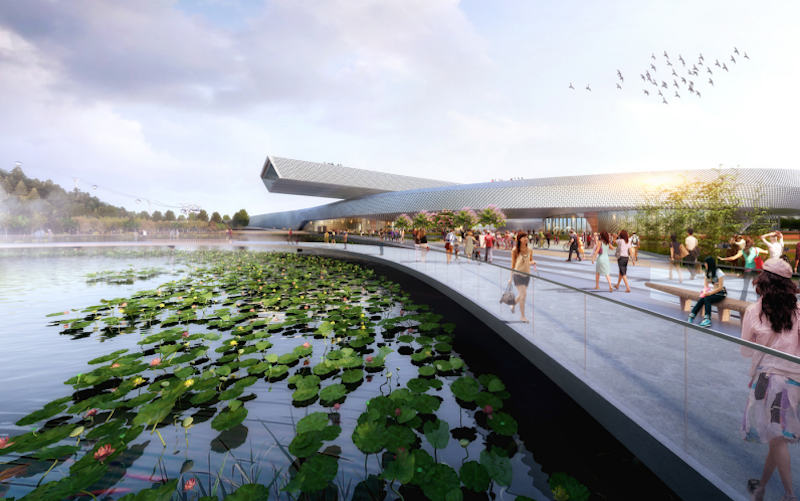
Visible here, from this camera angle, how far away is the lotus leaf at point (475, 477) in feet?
8.60

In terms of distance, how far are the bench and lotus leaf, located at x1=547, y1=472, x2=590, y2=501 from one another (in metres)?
5.42

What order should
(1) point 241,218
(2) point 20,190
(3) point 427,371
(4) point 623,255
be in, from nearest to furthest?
1. (3) point 427,371
2. (4) point 623,255
3. (2) point 20,190
4. (1) point 241,218

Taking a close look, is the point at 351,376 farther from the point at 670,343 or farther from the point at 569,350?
the point at 670,343

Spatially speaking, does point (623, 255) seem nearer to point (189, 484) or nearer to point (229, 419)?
point (229, 419)

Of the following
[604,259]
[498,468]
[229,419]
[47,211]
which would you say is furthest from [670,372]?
[47,211]

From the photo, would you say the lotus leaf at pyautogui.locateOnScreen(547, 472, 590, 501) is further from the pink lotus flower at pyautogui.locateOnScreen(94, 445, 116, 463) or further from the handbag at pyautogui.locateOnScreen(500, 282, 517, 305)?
the handbag at pyautogui.locateOnScreen(500, 282, 517, 305)

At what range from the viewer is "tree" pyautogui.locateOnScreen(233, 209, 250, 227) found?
141 metres

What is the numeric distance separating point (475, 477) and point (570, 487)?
26.9 inches

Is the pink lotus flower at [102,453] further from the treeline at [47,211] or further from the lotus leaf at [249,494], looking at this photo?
the treeline at [47,211]

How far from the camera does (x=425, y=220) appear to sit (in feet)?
208

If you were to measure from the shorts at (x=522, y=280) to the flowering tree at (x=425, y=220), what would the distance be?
57.0 metres

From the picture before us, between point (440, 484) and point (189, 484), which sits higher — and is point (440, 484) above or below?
above

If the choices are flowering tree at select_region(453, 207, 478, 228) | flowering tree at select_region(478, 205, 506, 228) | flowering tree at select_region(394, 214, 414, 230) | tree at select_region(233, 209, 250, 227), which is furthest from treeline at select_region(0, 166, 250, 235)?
flowering tree at select_region(478, 205, 506, 228)

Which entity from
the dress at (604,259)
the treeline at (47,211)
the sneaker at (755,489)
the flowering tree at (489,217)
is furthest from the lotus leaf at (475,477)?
the treeline at (47,211)
